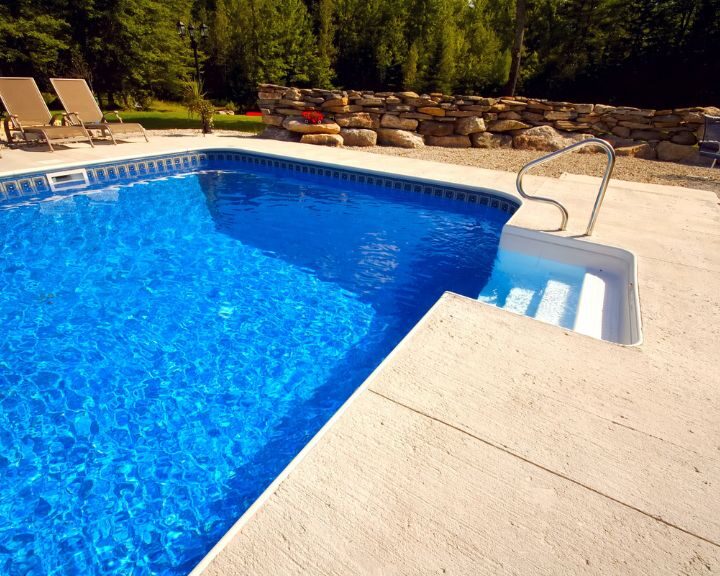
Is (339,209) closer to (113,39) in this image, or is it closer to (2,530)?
(2,530)

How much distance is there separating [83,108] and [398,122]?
752 cm

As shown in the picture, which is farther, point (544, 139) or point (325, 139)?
point (325, 139)

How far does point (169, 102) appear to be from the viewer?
2328 cm

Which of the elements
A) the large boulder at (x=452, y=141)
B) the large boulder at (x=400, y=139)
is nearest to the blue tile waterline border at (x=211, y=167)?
the large boulder at (x=400, y=139)

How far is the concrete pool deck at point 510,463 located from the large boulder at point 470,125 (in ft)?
28.7

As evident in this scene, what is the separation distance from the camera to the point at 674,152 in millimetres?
9188

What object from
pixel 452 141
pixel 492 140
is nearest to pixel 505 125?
pixel 492 140

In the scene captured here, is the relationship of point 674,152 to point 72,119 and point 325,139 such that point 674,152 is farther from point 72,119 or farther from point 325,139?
point 72,119

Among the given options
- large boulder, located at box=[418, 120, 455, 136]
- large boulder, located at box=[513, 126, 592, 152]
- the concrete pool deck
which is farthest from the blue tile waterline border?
large boulder, located at box=[513, 126, 592, 152]

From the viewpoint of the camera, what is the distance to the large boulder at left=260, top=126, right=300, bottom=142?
10854 mm

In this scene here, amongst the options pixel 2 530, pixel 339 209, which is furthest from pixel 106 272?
pixel 339 209

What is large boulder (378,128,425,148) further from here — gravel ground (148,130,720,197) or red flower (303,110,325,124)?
red flower (303,110,325,124)

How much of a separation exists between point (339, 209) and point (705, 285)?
4673mm

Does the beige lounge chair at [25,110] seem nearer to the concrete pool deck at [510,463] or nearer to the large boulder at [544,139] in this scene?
the concrete pool deck at [510,463]
